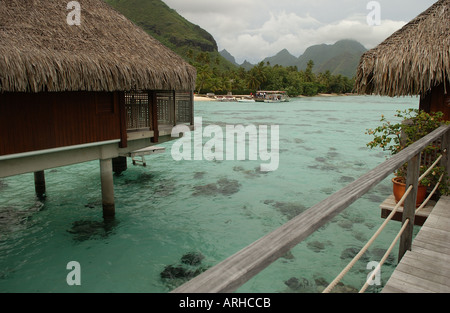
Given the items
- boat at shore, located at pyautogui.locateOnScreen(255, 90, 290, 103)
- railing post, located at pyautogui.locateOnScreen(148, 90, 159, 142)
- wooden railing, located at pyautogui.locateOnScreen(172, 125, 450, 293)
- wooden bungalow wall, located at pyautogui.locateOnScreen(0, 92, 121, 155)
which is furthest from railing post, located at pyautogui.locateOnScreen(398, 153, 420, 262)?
boat at shore, located at pyautogui.locateOnScreen(255, 90, 290, 103)

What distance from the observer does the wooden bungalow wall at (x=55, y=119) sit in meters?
5.39

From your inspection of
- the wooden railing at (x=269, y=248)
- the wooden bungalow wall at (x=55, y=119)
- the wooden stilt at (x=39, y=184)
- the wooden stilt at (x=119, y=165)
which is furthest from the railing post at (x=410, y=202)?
the wooden stilt at (x=119, y=165)

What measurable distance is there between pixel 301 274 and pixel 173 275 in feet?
7.71

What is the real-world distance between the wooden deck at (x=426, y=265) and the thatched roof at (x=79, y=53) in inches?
217

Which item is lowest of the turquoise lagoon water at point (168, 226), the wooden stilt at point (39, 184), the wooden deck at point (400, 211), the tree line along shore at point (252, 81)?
the turquoise lagoon water at point (168, 226)

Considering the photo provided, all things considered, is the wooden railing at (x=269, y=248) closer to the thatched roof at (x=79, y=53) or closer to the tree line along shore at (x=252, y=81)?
the thatched roof at (x=79, y=53)

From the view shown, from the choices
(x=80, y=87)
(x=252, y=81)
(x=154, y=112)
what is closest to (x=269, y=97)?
(x=252, y=81)

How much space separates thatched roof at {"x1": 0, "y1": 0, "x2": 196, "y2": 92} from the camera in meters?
5.21

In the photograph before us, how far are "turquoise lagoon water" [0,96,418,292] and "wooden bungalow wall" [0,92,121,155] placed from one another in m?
2.26

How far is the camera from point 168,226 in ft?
26.0

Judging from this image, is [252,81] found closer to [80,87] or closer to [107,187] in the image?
[107,187]

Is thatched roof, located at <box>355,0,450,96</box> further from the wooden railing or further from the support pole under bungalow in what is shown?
the support pole under bungalow
